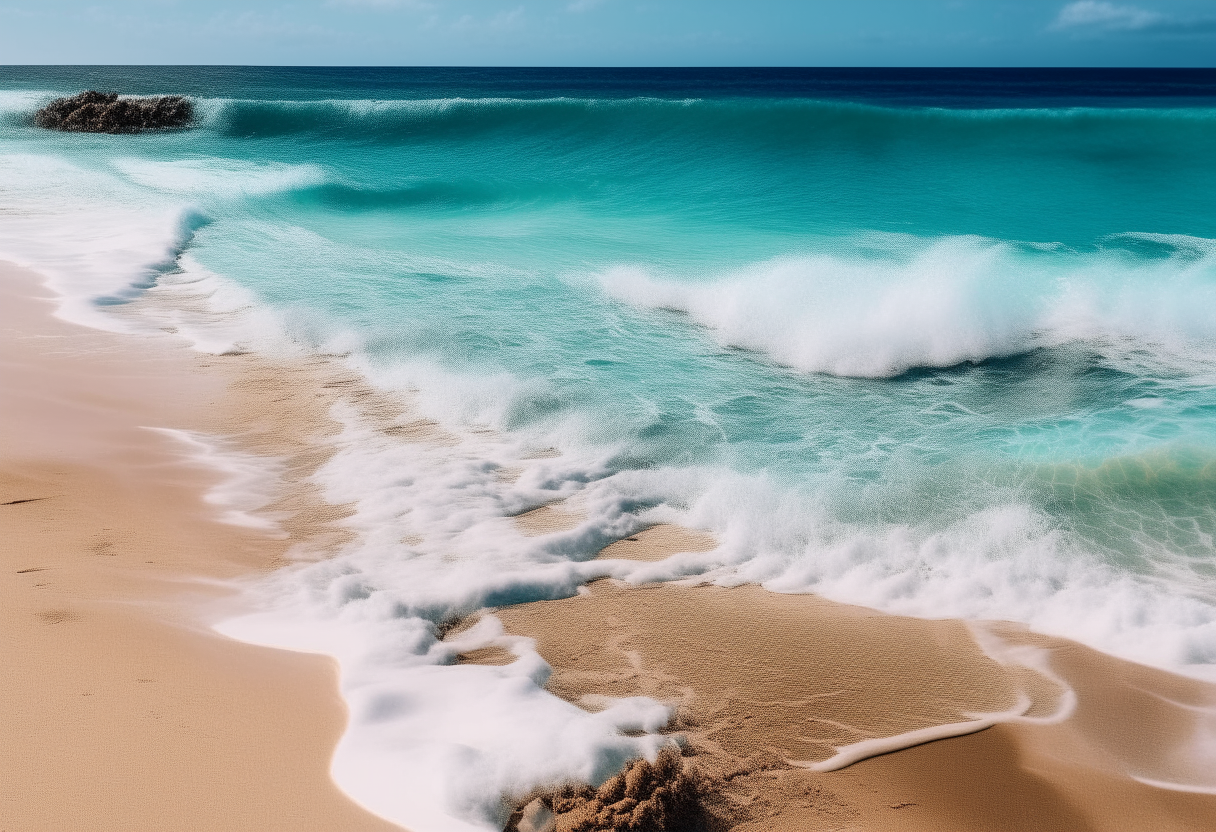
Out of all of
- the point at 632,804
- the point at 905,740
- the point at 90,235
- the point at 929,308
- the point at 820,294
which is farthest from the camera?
the point at 90,235

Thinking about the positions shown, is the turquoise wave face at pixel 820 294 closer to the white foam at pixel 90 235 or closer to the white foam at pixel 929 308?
the white foam at pixel 929 308

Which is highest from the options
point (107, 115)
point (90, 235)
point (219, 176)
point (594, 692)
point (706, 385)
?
point (107, 115)

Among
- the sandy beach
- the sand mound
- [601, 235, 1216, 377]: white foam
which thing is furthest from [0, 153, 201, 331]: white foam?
the sand mound

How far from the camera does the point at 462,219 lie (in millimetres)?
13438

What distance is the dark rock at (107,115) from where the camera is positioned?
26578mm

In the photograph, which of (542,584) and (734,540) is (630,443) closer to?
(734,540)

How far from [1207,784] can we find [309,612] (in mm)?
2861

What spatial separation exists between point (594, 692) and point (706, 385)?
330cm

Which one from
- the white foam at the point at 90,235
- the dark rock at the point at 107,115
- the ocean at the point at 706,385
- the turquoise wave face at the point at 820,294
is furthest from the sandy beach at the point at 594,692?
the dark rock at the point at 107,115

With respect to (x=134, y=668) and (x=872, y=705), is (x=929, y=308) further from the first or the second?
(x=134, y=668)

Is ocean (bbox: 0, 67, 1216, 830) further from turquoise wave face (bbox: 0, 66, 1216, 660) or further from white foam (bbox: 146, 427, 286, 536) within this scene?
white foam (bbox: 146, 427, 286, 536)

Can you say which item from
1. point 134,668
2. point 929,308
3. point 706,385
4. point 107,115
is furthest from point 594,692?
point 107,115

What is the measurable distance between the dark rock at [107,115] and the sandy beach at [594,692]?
27.4 meters

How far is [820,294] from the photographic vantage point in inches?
287
